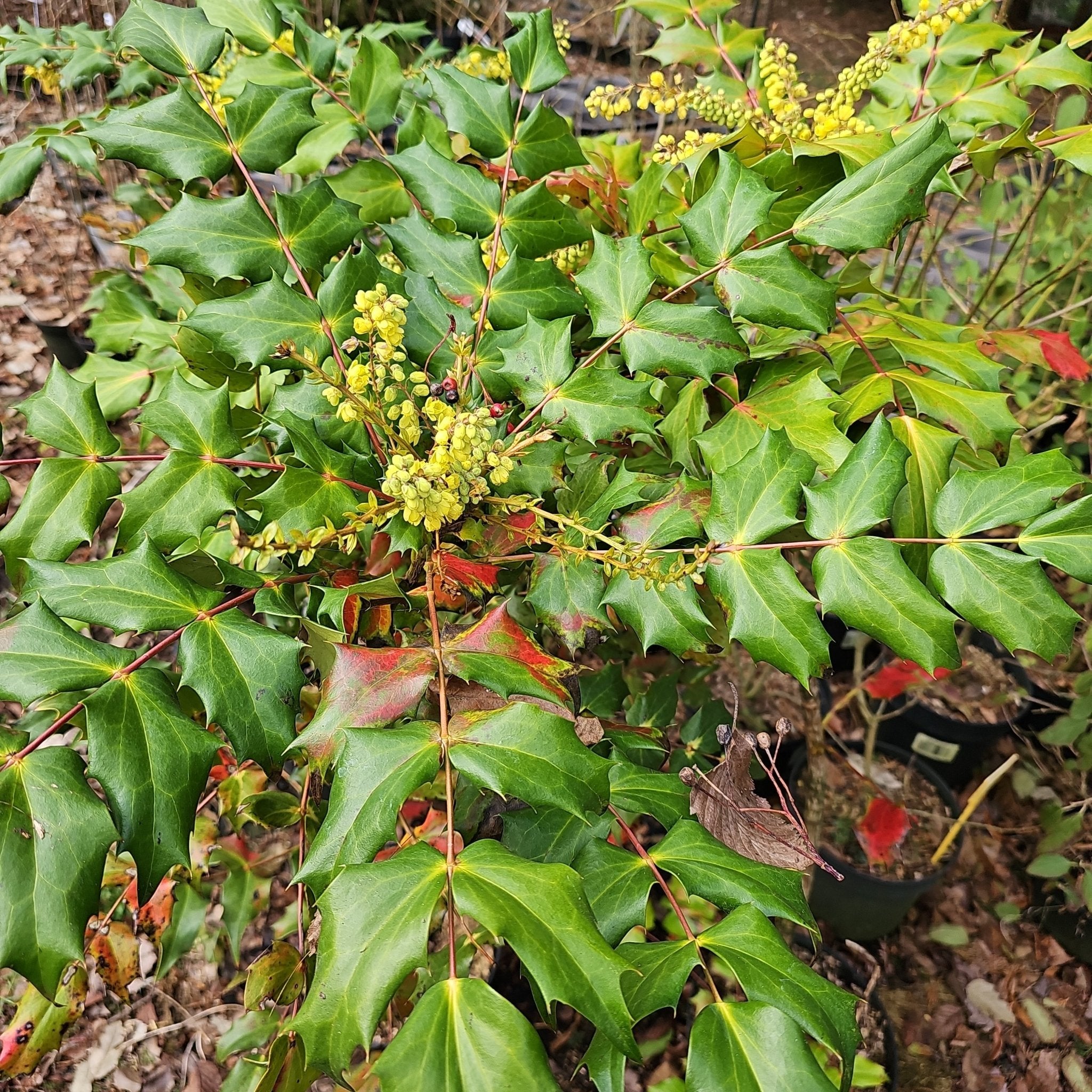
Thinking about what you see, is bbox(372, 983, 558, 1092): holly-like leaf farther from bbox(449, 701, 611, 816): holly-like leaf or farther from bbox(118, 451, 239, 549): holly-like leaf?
bbox(118, 451, 239, 549): holly-like leaf

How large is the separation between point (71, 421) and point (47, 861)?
0.49 metres

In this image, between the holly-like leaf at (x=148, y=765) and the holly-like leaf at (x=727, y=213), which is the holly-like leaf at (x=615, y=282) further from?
the holly-like leaf at (x=148, y=765)

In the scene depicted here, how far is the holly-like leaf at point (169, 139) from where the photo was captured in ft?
2.97

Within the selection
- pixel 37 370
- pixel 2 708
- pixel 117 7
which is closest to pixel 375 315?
pixel 2 708

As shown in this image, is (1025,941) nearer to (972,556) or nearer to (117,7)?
(972,556)

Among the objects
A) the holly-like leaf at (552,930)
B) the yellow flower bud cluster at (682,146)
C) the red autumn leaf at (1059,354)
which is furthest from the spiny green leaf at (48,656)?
the red autumn leaf at (1059,354)

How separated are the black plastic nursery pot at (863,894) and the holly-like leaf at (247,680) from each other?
1.38m

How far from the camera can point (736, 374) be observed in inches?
42.5

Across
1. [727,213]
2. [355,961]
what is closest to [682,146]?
[727,213]

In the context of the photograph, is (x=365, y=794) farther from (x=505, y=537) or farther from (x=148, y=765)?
(x=505, y=537)

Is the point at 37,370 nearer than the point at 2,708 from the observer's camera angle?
No

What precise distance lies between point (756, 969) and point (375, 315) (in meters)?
0.65

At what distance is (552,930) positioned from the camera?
57 cm

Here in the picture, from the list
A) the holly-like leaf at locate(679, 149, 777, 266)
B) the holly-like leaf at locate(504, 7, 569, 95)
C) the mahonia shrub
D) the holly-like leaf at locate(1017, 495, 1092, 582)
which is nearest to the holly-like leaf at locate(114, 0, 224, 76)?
the mahonia shrub
